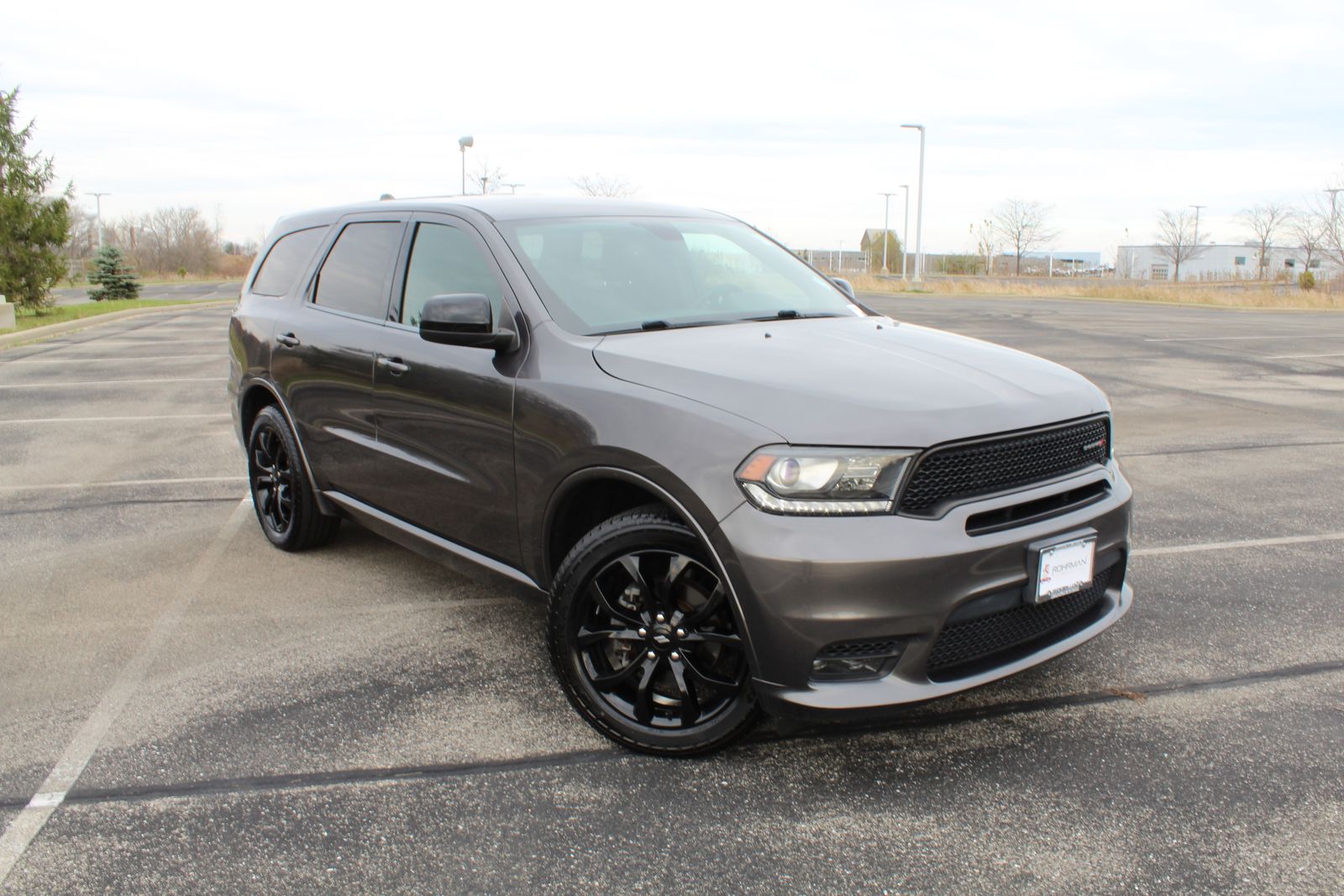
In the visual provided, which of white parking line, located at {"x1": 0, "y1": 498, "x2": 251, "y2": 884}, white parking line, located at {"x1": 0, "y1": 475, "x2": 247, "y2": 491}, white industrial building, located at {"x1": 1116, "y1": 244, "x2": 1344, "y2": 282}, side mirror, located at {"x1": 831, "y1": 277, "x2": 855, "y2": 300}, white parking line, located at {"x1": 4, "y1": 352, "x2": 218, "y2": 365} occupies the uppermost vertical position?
white industrial building, located at {"x1": 1116, "y1": 244, "x2": 1344, "y2": 282}

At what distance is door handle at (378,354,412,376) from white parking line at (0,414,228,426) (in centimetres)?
640

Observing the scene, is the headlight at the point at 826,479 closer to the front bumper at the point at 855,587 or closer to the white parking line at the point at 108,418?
the front bumper at the point at 855,587

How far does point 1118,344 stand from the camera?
676 inches

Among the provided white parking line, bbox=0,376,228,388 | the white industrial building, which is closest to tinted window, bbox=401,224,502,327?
white parking line, bbox=0,376,228,388

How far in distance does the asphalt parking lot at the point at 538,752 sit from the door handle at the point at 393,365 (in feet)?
3.51

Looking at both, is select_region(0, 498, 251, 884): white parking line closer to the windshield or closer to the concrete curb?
the windshield

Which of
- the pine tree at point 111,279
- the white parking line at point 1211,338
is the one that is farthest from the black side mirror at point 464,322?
the pine tree at point 111,279

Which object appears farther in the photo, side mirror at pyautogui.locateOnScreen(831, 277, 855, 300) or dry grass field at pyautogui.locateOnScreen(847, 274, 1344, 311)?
dry grass field at pyautogui.locateOnScreen(847, 274, 1344, 311)

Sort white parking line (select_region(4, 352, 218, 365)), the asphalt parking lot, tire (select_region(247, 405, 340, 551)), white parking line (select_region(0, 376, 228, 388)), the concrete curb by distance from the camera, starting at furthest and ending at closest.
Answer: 1. the concrete curb
2. white parking line (select_region(4, 352, 218, 365))
3. white parking line (select_region(0, 376, 228, 388))
4. tire (select_region(247, 405, 340, 551))
5. the asphalt parking lot

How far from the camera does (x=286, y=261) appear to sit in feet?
18.4

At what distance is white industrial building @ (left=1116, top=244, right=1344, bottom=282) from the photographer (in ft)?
275

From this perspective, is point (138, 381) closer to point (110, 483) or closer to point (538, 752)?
point (110, 483)

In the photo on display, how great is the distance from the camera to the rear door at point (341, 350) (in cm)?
455

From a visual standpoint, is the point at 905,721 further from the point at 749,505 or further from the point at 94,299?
the point at 94,299
